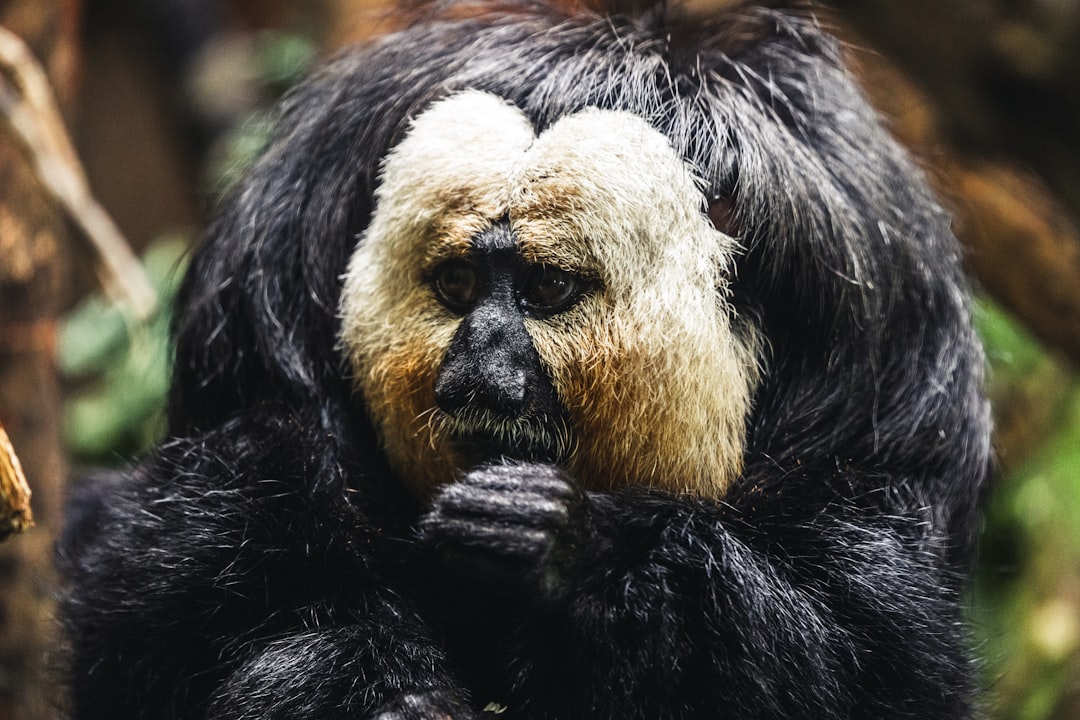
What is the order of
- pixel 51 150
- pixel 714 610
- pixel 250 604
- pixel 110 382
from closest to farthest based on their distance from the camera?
1. pixel 714 610
2. pixel 250 604
3. pixel 51 150
4. pixel 110 382

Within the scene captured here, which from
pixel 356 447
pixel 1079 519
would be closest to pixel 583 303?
pixel 356 447

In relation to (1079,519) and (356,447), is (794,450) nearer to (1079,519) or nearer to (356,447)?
(356,447)

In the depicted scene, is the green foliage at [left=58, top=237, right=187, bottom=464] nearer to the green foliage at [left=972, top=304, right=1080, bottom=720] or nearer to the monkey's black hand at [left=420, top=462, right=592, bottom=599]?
the monkey's black hand at [left=420, top=462, right=592, bottom=599]

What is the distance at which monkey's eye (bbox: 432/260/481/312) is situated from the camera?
249cm

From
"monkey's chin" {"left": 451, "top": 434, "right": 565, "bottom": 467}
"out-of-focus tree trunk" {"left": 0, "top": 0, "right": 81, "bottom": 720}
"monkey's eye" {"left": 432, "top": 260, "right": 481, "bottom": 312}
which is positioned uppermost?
"monkey's eye" {"left": 432, "top": 260, "right": 481, "bottom": 312}

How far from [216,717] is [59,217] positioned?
7.04 ft

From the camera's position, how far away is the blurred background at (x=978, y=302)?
3633mm

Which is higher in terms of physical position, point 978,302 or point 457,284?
point 457,284

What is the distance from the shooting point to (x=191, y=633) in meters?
2.58

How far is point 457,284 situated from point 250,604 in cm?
89

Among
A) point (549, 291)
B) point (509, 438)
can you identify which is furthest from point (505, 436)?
point (549, 291)

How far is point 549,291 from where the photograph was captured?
2451mm

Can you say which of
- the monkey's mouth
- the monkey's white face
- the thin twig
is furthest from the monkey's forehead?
the thin twig

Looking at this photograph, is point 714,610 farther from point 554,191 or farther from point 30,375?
point 30,375
